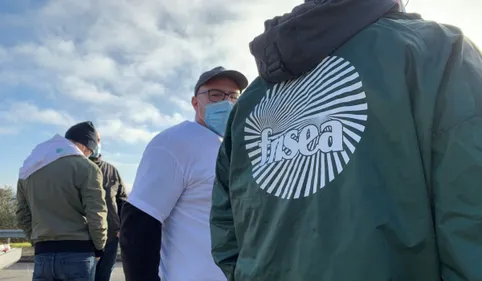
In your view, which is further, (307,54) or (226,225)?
(226,225)

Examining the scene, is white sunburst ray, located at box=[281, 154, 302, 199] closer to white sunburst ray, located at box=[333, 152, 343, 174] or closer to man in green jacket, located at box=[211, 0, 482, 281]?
man in green jacket, located at box=[211, 0, 482, 281]

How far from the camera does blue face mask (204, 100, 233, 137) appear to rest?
2.63m

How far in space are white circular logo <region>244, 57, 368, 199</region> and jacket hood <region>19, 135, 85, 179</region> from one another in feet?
11.4

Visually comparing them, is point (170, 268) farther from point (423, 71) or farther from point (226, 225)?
point (423, 71)

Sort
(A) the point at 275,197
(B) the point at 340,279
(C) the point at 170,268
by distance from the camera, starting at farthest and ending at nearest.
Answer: (C) the point at 170,268, (A) the point at 275,197, (B) the point at 340,279

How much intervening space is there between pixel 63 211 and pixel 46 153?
552 mm

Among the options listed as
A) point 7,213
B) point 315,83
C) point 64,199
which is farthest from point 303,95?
point 7,213

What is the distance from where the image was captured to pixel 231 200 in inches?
58.0

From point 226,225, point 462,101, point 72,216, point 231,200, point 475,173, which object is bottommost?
point 72,216

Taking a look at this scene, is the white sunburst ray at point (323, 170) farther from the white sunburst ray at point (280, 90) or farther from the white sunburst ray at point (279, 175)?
the white sunburst ray at point (280, 90)

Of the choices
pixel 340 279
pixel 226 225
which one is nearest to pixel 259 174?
pixel 226 225

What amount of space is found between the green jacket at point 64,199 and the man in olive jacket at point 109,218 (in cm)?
79

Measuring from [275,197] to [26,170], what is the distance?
12.4ft

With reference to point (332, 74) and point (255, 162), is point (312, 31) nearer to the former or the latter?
point (332, 74)
